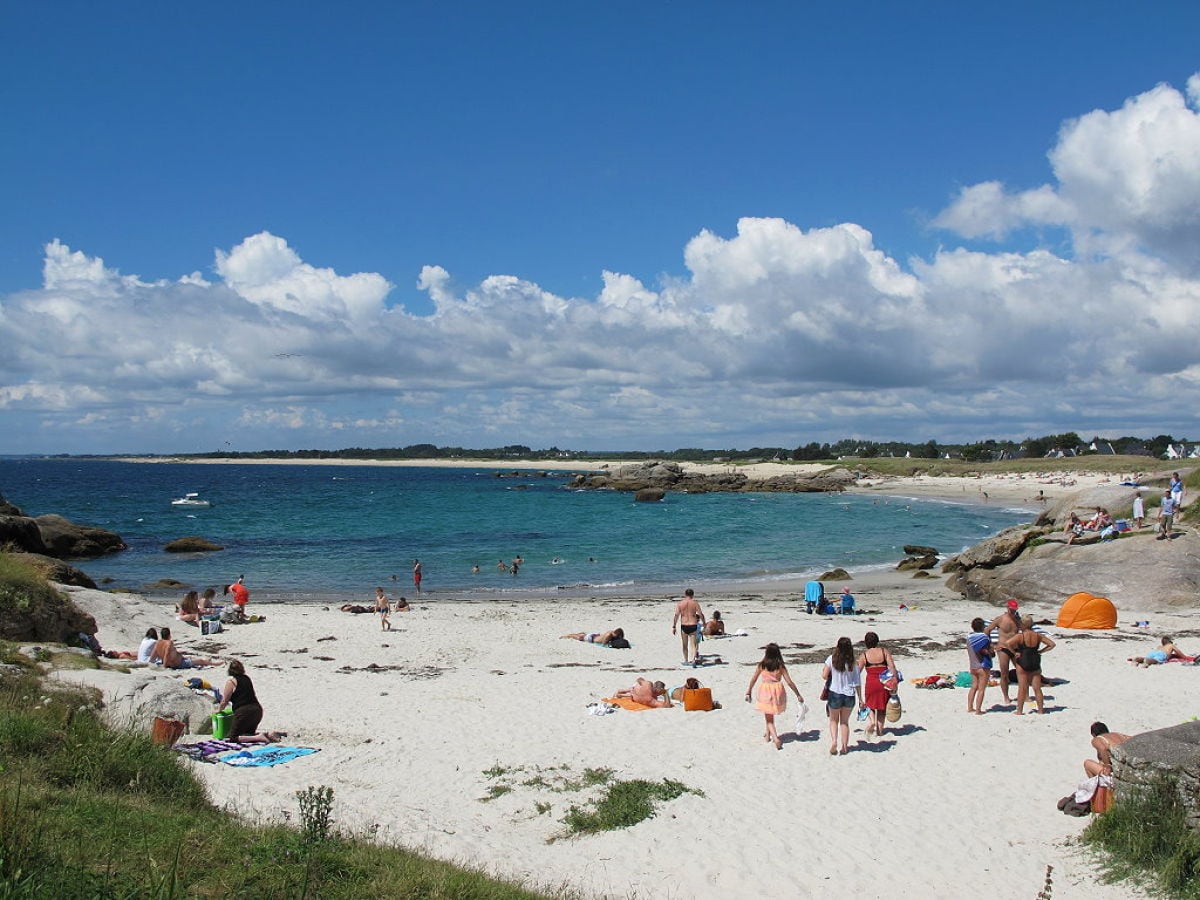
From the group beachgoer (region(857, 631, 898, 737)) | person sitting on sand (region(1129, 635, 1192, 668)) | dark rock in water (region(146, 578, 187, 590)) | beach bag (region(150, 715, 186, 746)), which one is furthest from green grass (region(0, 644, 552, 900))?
dark rock in water (region(146, 578, 187, 590))

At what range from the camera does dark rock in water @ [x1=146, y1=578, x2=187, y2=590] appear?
29688mm

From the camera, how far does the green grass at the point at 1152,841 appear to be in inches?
261

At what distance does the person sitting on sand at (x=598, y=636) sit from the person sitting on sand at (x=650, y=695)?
19.2ft

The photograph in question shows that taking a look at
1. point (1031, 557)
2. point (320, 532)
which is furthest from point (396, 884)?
point (320, 532)

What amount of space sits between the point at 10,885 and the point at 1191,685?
51.1 ft

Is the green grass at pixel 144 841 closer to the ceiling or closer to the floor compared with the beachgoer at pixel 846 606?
closer to the ceiling

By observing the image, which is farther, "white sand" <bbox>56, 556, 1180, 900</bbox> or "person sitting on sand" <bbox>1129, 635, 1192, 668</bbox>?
"person sitting on sand" <bbox>1129, 635, 1192, 668</bbox>

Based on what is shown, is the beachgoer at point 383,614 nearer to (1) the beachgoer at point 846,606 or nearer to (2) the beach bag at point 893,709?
(1) the beachgoer at point 846,606

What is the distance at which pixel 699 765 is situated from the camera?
1026 centimetres

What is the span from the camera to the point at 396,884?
17.2 ft

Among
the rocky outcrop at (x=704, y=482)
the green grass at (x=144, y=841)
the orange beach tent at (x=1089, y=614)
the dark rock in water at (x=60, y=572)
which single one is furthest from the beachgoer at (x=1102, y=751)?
the rocky outcrop at (x=704, y=482)

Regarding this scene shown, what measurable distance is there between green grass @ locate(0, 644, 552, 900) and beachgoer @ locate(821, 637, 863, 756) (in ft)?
17.2

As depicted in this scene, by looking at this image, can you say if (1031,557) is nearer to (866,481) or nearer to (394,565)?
(394,565)

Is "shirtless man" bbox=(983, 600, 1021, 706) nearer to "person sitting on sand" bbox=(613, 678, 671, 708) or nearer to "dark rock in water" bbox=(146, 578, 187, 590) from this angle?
"person sitting on sand" bbox=(613, 678, 671, 708)
